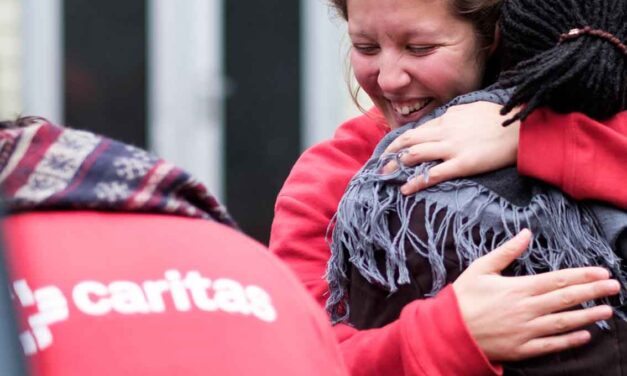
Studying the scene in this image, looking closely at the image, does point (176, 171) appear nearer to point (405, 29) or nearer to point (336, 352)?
point (336, 352)

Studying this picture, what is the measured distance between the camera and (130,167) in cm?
155

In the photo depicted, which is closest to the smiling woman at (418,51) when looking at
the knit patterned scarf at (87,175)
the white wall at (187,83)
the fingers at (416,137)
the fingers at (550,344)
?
the fingers at (416,137)

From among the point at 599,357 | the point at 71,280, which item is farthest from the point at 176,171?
the point at 599,357

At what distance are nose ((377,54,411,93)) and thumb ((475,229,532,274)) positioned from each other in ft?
1.28

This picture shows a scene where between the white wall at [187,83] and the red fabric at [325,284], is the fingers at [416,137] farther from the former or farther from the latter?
the white wall at [187,83]

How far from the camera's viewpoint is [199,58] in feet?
24.1

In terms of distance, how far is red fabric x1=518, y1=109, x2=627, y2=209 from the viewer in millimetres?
2203

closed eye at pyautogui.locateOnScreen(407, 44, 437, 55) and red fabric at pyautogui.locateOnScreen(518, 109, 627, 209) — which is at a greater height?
closed eye at pyautogui.locateOnScreen(407, 44, 437, 55)

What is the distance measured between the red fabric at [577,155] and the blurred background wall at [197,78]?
196 inches

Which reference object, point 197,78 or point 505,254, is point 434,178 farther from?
point 197,78

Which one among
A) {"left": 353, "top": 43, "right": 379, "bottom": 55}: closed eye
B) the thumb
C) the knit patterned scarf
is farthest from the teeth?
the knit patterned scarf

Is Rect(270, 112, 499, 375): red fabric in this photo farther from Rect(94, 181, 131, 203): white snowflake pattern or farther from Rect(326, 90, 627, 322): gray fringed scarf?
Rect(94, 181, 131, 203): white snowflake pattern

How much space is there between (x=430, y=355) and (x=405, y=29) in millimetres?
566

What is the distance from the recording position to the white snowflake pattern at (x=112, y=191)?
1.50 m
